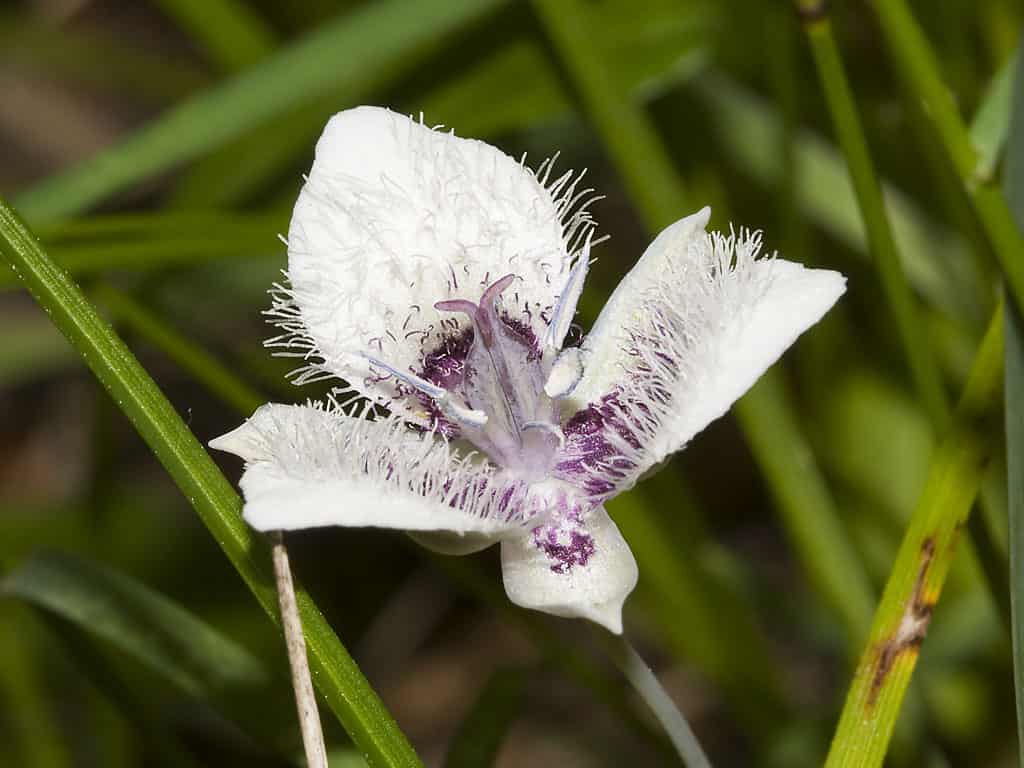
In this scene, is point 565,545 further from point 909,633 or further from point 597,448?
point 909,633

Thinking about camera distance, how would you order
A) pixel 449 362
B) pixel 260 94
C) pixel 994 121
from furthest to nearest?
pixel 260 94
pixel 994 121
pixel 449 362

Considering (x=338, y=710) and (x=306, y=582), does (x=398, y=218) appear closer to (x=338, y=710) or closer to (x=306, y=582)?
(x=338, y=710)

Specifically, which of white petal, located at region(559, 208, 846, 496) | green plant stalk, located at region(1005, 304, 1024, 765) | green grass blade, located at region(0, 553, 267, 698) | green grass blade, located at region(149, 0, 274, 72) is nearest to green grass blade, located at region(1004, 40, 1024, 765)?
green plant stalk, located at region(1005, 304, 1024, 765)

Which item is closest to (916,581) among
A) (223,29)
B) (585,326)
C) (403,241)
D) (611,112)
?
(403,241)

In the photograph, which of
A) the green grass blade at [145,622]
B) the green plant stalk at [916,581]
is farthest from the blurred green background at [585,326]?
the green plant stalk at [916,581]

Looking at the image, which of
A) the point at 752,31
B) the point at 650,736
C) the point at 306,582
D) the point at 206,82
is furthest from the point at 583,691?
the point at 206,82

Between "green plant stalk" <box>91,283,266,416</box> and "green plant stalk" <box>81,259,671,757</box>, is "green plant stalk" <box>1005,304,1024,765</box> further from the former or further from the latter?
"green plant stalk" <box>91,283,266,416</box>

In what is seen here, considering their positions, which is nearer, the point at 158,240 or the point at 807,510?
the point at 158,240
